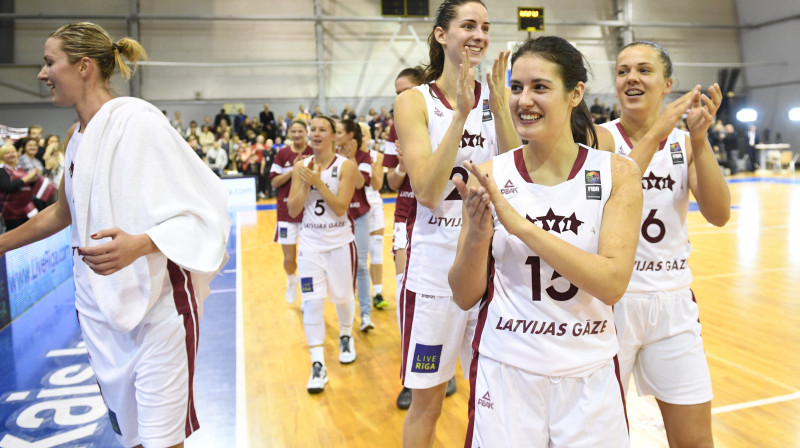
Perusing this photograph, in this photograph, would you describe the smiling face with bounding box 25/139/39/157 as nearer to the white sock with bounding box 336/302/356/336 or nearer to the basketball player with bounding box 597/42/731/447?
the white sock with bounding box 336/302/356/336

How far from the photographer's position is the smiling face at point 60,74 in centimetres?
227

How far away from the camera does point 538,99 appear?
1931 mm

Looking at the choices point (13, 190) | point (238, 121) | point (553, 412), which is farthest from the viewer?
point (238, 121)

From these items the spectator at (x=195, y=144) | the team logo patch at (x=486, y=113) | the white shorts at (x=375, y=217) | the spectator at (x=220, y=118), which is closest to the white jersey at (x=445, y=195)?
the team logo patch at (x=486, y=113)

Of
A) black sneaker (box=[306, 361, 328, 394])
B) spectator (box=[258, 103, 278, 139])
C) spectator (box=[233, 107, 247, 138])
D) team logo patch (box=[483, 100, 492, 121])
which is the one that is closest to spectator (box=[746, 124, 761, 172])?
spectator (box=[258, 103, 278, 139])

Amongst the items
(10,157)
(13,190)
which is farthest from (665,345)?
(10,157)

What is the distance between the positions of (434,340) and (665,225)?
1152 millimetres

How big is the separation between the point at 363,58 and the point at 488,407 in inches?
923

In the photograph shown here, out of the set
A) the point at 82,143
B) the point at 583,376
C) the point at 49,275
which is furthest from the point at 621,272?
the point at 49,275

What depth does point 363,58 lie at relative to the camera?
24141mm

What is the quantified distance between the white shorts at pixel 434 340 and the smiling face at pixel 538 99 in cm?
105

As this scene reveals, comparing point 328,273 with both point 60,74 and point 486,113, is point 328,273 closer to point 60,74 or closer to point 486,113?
point 486,113

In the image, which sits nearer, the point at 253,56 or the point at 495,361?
the point at 495,361

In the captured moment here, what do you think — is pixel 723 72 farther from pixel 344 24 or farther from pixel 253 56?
pixel 253 56
